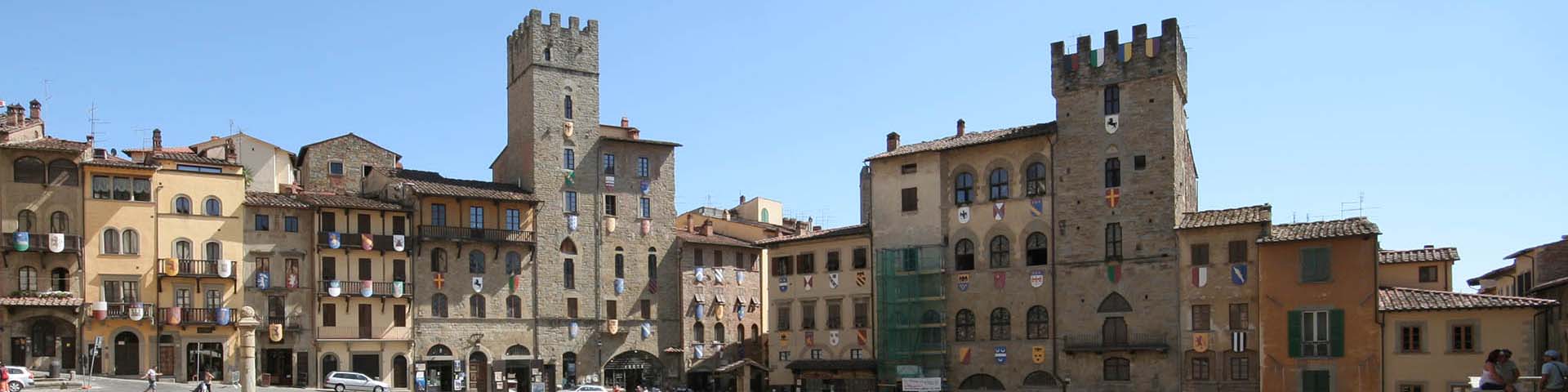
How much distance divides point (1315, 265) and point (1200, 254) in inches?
175

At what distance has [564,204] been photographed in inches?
2852

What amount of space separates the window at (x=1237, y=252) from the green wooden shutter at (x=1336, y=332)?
12.4 feet

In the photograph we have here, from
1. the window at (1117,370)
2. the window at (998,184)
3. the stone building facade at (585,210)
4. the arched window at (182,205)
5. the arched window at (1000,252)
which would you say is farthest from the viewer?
the stone building facade at (585,210)

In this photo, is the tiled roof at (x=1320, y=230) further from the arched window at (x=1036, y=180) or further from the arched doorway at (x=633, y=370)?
the arched doorway at (x=633, y=370)

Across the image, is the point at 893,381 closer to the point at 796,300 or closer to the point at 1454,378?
the point at 796,300

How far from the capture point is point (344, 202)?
66.2 meters

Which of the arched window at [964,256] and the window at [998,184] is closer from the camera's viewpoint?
the window at [998,184]

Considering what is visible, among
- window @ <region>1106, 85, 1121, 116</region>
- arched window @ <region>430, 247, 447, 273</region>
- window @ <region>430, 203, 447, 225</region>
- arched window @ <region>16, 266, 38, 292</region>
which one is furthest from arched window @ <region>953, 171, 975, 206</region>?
arched window @ <region>16, 266, 38, 292</region>

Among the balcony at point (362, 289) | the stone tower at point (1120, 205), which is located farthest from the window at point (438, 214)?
the stone tower at point (1120, 205)

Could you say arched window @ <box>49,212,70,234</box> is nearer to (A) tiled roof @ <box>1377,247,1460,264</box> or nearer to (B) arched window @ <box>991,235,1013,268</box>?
(B) arched window @ <box>991,235,1013,268</box>

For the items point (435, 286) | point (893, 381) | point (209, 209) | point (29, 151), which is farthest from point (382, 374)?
point (893, 381)

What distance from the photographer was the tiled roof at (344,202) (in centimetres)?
6550

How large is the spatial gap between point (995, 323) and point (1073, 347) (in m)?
4.05

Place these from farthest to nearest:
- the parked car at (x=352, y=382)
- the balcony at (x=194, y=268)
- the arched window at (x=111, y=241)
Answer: the balcony at (x=194, y=268) < the arched window at (x=111, y=241) < the parked car at (x=352, y=382)
